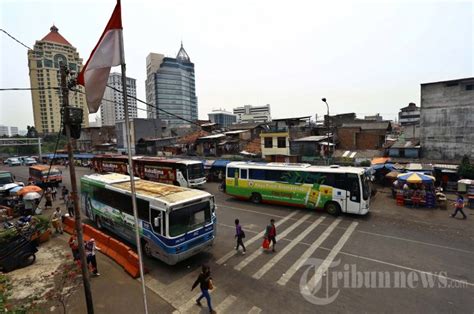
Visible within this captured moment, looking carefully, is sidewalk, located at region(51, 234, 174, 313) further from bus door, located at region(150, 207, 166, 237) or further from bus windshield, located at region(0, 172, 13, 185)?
bus windshield, located at region(0, 172, 13, 185)

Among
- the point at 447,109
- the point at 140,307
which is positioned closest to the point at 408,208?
the point at 447,109

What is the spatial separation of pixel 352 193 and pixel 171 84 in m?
112

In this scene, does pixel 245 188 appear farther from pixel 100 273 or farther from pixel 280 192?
pixel 100 273

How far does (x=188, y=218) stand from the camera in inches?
389

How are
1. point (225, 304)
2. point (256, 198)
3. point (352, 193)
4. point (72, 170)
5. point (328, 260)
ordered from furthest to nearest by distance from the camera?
point (256, 198), point (352, 193), point (328, 260), point (225, 304), point (72, 170)

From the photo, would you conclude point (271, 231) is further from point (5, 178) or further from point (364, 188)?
point (5, 178)

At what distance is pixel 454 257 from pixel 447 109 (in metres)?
22.6

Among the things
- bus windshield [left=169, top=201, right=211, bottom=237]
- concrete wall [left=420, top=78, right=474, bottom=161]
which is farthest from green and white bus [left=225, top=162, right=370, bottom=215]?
concrete wall [left=420, top=78, right=474, bottom=161]

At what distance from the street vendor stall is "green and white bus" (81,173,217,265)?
15578 mm

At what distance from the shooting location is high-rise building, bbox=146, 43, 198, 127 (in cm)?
11167

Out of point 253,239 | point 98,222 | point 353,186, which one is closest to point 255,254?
point 253,239

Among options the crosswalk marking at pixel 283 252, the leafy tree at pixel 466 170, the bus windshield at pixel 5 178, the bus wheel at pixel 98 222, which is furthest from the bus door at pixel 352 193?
the bus windshield at pixel 5 178

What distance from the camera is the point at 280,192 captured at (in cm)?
1847

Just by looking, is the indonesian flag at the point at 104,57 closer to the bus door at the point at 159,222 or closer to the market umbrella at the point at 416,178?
the bus door at the point at 159,222
